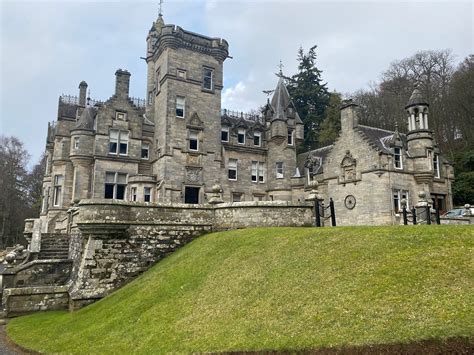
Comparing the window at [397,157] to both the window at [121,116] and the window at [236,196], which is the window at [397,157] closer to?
the window at [236,196]

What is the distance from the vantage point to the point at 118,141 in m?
31.4

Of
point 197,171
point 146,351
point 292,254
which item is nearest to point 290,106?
point 197,171

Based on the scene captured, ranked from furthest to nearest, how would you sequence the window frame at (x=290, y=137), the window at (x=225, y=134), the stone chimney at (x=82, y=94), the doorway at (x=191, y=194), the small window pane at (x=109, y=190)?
the window frame at (x=290, y=137) < the window at (x=225, y=134) < the stone chimney at (x=82, y=94) < the doorway at (x=191, y=194) < the small window pane at (x=109, y=190)

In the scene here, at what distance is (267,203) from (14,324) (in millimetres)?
11548

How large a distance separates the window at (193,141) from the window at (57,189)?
Answer: 1157 centimetres

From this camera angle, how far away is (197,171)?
1286 inches

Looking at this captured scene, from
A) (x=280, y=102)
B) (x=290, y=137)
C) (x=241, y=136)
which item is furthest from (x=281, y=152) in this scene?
(x=280, y=102)

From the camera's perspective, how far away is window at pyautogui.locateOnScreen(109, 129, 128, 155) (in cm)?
3127

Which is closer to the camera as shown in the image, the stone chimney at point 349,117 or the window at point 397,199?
the window at point 397,199

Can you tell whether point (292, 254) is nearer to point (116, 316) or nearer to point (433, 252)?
point (433, 252)

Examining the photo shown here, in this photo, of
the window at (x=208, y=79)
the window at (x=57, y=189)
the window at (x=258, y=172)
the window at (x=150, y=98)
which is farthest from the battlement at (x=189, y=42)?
the window at (x=57, y=189)

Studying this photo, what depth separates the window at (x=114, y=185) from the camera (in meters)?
30.5

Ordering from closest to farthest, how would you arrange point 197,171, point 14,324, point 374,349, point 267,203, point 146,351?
point 374,349 < point 146,351 < point 14,324 < point 267,203 < point 197,171

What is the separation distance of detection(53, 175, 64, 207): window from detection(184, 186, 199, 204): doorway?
10.8 m
